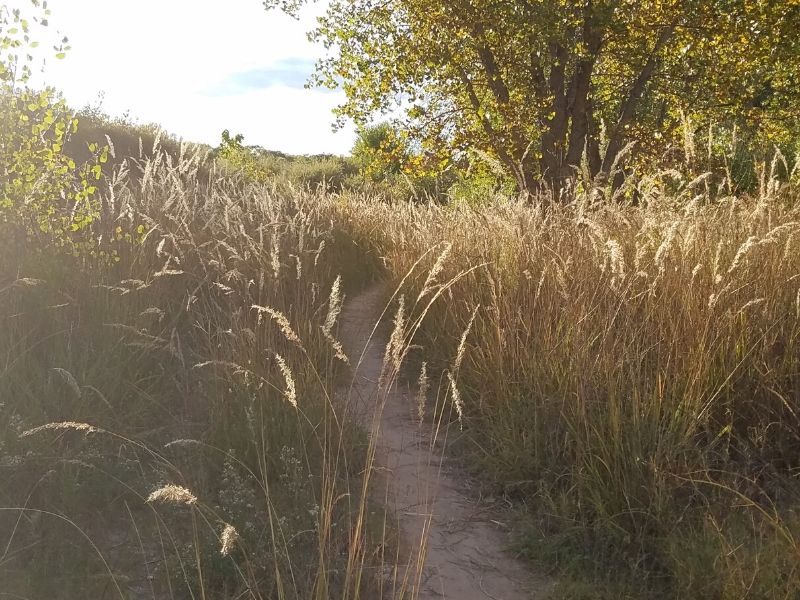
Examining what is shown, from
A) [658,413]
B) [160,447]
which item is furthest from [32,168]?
[658,413]

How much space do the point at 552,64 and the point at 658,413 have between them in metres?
8.17

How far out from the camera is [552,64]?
10.5 metres

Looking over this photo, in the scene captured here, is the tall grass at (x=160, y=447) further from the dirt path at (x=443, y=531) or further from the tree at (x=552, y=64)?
the tree at (x=552, y=64)

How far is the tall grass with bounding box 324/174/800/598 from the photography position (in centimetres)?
303

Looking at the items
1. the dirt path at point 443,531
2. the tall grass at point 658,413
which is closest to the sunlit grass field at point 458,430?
the tall grass at point 658,413

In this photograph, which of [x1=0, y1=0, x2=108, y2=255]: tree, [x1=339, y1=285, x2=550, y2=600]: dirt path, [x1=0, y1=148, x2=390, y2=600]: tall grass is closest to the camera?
[x1=0, y1=148, x2=390, y2=600]: tall grass

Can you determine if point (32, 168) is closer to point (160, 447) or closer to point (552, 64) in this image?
point (160, 447)

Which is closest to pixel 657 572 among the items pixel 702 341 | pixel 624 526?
pixel 624 526

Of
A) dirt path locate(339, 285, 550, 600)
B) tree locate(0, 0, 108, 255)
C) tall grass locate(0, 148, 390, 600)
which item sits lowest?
dirt path locate(339, 285, 550, 600)

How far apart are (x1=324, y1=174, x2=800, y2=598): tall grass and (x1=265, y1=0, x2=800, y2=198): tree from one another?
625 cm

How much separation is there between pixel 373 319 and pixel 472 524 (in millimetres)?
3563

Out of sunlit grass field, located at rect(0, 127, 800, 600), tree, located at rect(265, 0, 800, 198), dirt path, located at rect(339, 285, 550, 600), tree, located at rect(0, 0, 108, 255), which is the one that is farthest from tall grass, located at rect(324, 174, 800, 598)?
tree, located at rect(265, 0, 800, 198)

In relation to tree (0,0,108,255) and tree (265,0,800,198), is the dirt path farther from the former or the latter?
tree (265,0,800,198)

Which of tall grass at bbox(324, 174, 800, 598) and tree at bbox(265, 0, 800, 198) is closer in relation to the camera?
tall grass at bbox(324, 174, 800, 598)
